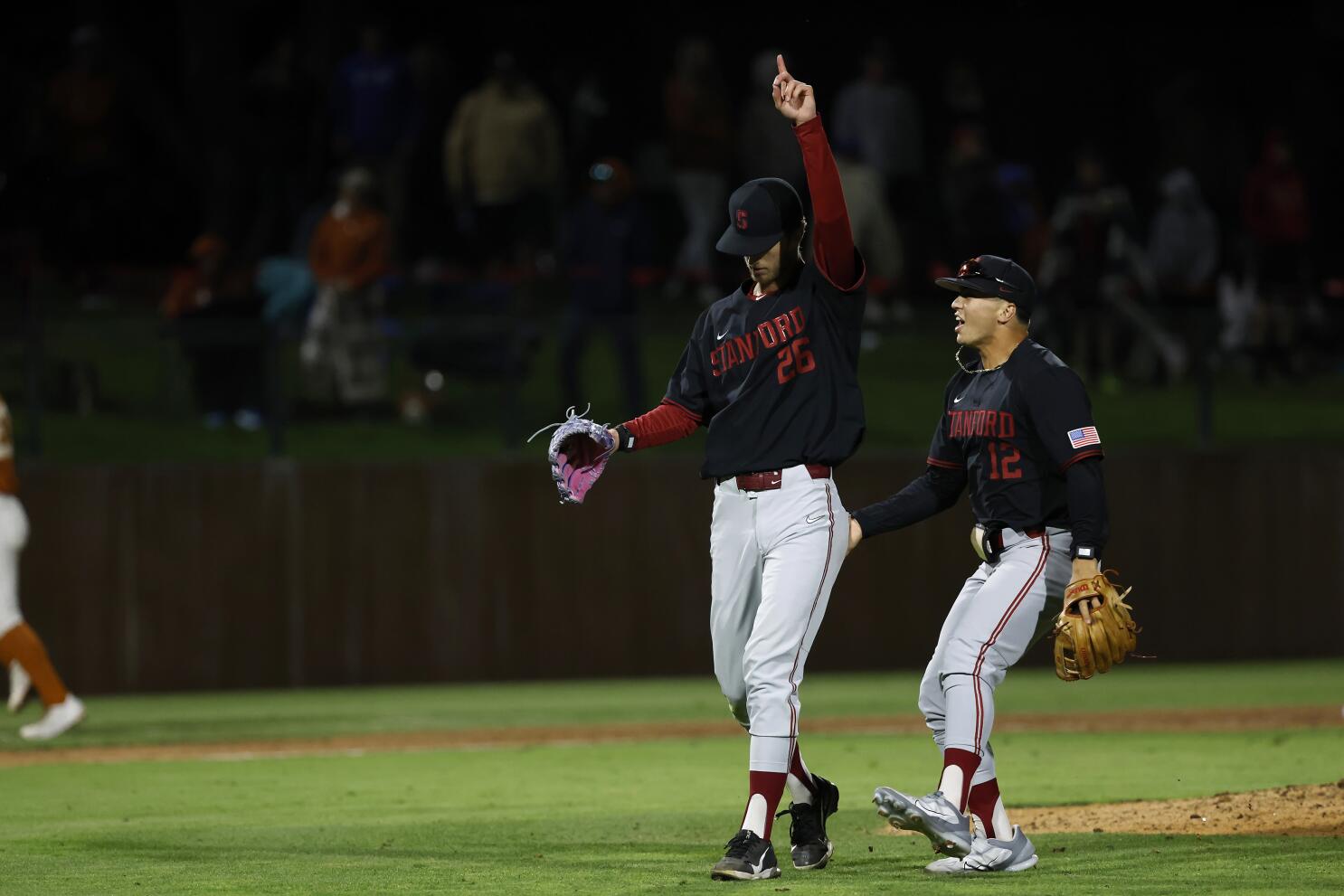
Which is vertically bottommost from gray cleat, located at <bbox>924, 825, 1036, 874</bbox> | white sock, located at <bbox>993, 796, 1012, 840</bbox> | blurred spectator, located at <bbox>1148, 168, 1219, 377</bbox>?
gray cleat, located at <bbox>924, 825, 1036, 874</bbox>

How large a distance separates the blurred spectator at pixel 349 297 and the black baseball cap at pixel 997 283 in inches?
372

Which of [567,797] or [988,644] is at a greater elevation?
[988,644]

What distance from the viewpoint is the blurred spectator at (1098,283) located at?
16.1m

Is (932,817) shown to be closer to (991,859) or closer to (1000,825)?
(991,859)

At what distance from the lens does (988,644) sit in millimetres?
6598

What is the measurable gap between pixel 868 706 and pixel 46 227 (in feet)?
32.2

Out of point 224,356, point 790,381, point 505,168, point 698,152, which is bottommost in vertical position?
point 790,381

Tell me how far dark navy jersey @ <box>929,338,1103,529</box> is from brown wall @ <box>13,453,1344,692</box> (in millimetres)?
8827

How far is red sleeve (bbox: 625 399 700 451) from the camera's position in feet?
23.5

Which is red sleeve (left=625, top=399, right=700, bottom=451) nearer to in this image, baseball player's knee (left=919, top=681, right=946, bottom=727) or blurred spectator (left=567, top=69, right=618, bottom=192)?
baseball player's knee (left=919, top=681, right=946, bottom=727)

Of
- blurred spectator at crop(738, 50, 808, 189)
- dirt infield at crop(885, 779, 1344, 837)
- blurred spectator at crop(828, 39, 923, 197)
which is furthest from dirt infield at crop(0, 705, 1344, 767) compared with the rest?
blurred spectator at crop(828, 39, 923, 197)

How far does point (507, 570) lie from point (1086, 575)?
385 inches

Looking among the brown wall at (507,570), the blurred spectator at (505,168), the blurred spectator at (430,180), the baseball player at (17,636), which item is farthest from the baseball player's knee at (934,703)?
the blurred spectator at (430,180)

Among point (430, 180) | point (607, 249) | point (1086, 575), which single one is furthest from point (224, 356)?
point (1086, 575)
